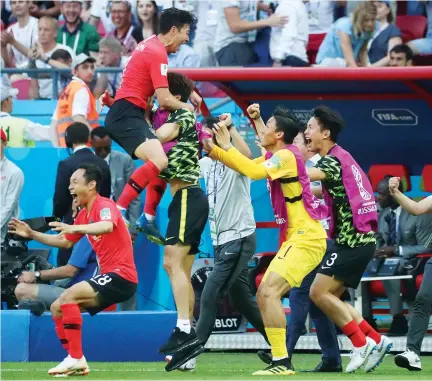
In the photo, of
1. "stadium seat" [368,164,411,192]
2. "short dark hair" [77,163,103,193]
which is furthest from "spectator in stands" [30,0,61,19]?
"short dark hair" [77,163,103,193]

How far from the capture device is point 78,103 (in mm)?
14055

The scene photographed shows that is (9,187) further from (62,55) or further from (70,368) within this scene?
(70,368)

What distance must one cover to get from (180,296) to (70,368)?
1000 mm

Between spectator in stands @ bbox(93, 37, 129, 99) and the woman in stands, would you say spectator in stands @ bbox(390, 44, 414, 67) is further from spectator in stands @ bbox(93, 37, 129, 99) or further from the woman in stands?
the woman in stands

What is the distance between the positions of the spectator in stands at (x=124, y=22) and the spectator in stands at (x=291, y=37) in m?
2.27

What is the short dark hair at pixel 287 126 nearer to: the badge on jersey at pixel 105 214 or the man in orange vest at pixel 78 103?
the badge on jersey at pixel 105 214

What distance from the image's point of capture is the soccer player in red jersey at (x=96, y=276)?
30.7 feet

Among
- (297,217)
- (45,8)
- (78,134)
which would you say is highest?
(45,8)

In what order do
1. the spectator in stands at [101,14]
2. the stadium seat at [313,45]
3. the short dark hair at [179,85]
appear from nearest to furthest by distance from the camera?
the short dark hair at [179,85] → the stadium seat at [313,45] → the spectator in stands at [101,14]

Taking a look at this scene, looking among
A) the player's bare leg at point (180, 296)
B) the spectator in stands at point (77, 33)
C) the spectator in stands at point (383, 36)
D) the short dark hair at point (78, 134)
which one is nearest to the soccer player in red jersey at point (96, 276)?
the player's bare leg at point (180, 296)

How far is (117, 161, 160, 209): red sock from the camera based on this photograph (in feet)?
30.1

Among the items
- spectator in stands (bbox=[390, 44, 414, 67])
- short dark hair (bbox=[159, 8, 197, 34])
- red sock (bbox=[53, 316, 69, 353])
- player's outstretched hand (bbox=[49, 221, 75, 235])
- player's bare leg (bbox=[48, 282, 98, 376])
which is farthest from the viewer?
spectator in stands (bbox=[390, 44, 414, 67])

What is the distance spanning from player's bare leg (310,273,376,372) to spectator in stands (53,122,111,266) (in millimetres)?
3428

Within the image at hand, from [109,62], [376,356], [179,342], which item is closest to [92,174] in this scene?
[179,342]
